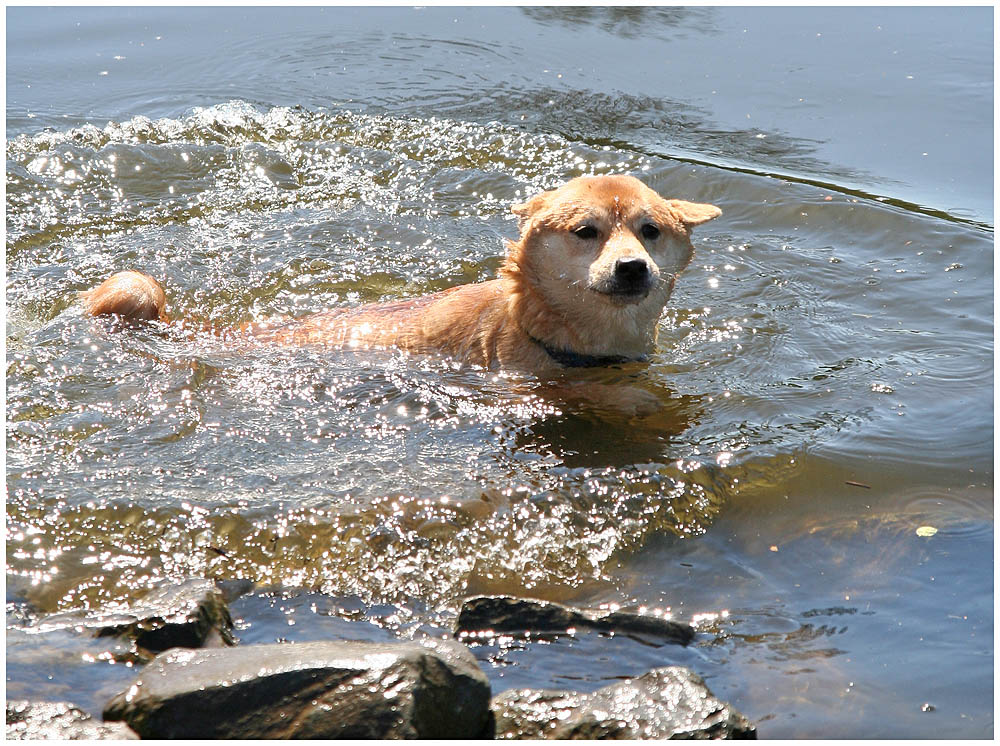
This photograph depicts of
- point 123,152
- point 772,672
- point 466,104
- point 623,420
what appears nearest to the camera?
point 772,672

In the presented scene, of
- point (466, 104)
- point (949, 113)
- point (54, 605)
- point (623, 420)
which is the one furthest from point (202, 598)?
point (949, 113)

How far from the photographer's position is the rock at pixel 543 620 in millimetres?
3938

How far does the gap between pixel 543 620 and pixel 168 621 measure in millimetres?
1402

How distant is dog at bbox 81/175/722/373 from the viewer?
19.0ft

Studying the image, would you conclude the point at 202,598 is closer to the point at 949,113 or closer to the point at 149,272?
the point at 149,272

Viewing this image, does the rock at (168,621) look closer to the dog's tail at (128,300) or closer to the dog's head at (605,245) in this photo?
the dog's head at (605,245)

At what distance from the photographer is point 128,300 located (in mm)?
6484

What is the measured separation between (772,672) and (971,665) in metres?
0.76

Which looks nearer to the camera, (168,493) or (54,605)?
(54,605)

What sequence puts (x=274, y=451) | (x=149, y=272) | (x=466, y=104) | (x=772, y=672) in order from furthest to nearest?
1. (x=466, y=104)
2. (x=149, y=272)
3. (x=274, y=451)
4. (x=772, y=672)

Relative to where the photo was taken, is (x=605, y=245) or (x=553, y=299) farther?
(x=553, y=299)

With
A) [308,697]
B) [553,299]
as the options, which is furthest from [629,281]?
[308,697]

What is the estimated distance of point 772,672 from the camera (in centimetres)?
375

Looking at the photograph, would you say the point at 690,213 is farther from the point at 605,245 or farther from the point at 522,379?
the point at 522,379
